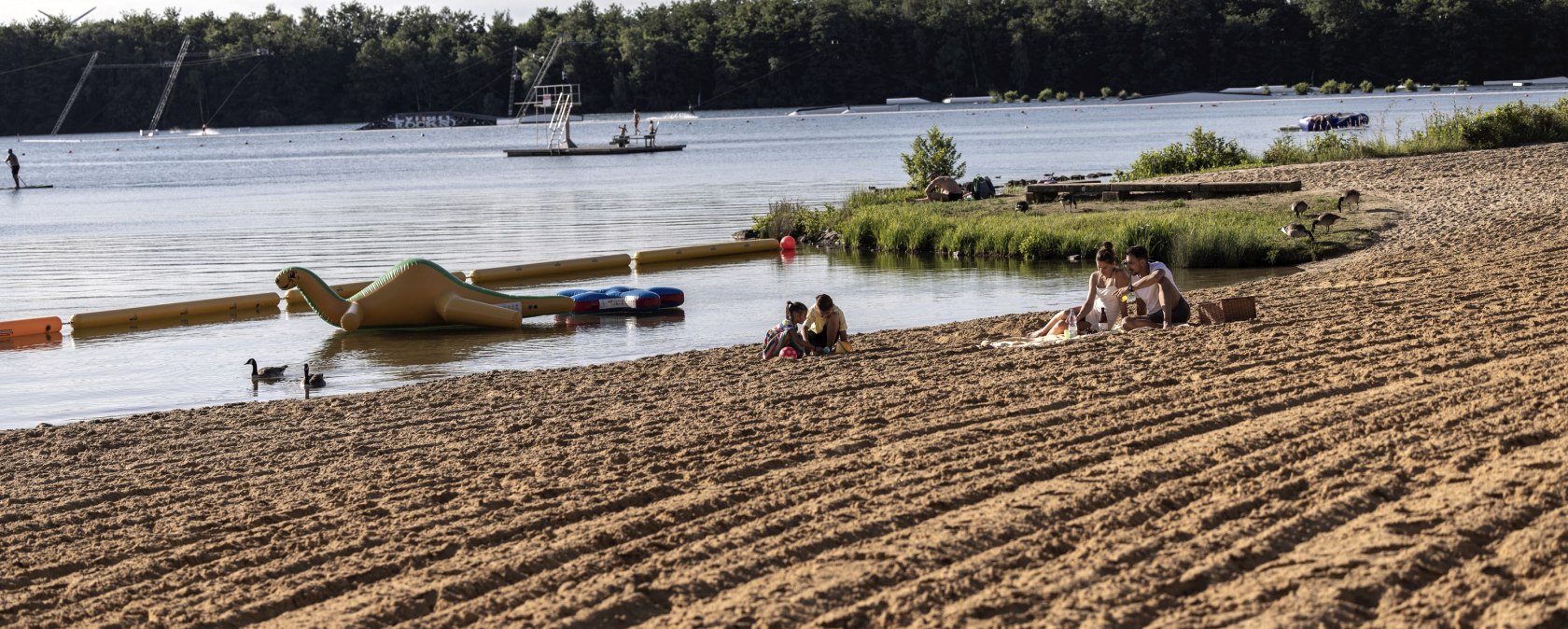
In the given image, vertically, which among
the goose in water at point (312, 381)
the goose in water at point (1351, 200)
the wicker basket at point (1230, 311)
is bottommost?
the goose in water at point (312, 381)

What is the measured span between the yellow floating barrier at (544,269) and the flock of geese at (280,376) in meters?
6.71

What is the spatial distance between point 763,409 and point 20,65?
473 ft

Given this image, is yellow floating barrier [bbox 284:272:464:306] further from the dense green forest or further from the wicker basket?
the dense green forest

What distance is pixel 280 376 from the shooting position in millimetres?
13344

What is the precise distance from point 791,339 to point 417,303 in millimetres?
5815

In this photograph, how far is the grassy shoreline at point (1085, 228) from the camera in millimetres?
18969

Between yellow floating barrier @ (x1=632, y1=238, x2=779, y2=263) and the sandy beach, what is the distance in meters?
11.3

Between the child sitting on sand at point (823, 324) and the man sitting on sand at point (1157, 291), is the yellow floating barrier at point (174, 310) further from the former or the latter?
the man sitting on sand at point (1157, 291)

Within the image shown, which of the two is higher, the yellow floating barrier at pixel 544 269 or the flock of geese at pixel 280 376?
the yellow floating barrier at pixel 544 269

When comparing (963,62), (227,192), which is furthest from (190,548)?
(963,62)

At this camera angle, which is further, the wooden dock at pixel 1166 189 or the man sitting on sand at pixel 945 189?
the man sitting on sand at pixel 945 189

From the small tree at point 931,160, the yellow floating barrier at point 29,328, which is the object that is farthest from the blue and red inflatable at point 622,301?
the small tree at point 931,160

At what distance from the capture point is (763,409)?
9281 mm

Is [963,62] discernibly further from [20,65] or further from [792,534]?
[792,534]
